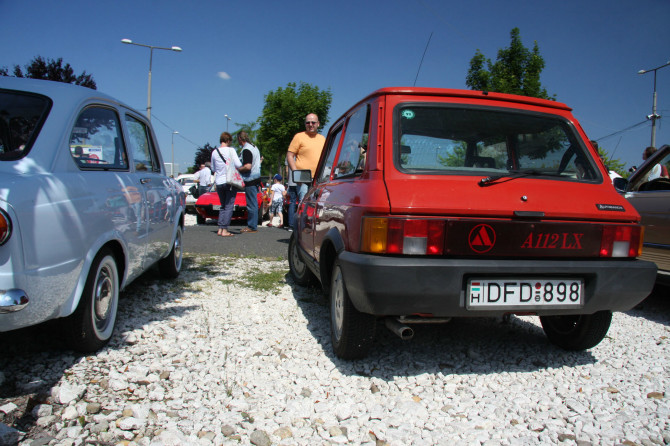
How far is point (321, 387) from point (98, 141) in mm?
2112

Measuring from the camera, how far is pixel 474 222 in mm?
2344

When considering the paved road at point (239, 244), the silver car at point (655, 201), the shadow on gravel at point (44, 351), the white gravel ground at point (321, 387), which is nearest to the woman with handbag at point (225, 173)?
the paved road at point (239, 244)

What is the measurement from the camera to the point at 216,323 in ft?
11.5

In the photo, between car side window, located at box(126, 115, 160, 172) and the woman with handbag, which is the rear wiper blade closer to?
car side window, located at box(126, 115, 160, 172)

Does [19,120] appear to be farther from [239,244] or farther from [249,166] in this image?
[249,166]

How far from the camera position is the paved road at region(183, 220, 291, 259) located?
7065mm

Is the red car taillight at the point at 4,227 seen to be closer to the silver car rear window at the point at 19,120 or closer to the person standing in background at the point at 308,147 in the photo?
the silver car rear window at the point at 19,120

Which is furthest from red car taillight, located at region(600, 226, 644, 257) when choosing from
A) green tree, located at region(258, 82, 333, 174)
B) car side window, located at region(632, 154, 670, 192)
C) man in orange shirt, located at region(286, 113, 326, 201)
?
green tree, located at region(258, 82, 333, 174)

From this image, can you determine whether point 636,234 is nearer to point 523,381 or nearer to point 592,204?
point 592,204

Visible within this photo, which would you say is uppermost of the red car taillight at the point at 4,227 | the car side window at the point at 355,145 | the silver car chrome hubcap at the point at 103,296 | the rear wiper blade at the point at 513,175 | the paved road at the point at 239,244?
the car side window at the point at 355,145

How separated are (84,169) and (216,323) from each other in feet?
4.80

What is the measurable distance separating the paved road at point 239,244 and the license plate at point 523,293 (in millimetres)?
4646

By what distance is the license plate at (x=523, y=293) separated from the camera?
93.6 inches

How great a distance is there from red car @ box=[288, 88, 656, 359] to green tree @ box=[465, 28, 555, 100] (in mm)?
13430
